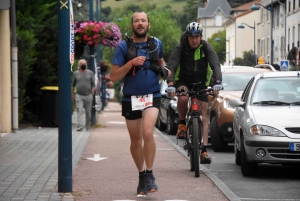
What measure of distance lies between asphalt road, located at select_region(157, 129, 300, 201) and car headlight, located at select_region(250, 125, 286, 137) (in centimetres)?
61

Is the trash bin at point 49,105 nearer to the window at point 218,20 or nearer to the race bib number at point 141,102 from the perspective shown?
the race bib number at point 141,102

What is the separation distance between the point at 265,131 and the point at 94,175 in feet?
7.65

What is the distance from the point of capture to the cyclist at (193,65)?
11.0 m

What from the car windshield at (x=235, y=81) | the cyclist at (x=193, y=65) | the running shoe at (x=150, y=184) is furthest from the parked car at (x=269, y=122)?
the car windshield at (x=235, y=81)

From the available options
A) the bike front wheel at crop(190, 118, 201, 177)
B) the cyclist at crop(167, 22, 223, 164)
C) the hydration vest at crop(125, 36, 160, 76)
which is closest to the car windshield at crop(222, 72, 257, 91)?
the cyclist at crop(167, 22, 223, 164)

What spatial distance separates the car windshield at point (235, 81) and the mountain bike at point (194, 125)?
6.11m

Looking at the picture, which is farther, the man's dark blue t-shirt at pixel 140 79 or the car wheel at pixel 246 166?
the car wheel at pixel 246 166

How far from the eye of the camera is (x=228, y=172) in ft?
38.3

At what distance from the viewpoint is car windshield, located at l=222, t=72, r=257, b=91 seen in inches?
680

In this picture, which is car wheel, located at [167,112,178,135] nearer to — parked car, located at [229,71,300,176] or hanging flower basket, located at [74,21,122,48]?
hanging flower basket, located at [74,21,122,48]

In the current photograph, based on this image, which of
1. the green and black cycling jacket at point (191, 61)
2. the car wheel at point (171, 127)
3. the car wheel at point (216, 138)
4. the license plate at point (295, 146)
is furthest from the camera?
the car wheel at point (171, 127)

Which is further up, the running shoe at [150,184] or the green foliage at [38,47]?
the green foliage at [38,47]

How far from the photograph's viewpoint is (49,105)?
23.1 metres

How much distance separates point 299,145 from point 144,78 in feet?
8.65
